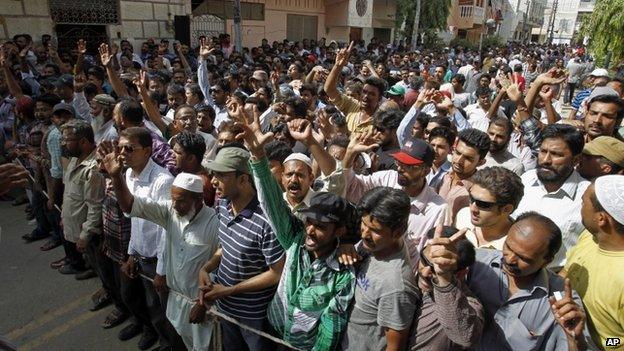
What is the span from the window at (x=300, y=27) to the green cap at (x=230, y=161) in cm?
1927

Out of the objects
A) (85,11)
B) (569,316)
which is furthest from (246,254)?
(85,11)

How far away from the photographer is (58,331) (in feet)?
12.9

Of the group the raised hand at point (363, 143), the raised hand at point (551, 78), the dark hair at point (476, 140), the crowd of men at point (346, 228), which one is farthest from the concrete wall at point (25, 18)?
the raised hand at point (551, 78)

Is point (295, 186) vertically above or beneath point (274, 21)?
beneath

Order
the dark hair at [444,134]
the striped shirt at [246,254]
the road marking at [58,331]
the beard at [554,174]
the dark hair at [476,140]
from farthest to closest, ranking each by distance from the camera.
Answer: the road marking at [58,331] < the dark hair at [444,134] < the dark hair at [476,140] < the beard at [554,174] < the striped shirt at [246,254]

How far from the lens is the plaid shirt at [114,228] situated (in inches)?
137

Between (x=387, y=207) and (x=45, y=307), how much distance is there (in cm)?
388

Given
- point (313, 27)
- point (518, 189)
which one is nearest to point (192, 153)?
point (518, 189)

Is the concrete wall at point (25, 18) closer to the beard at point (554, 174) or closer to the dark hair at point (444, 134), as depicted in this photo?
the dark hair at point (444, 134)

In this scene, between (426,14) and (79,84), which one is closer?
(79,84)

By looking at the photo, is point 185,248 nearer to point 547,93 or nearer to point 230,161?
point 230,161

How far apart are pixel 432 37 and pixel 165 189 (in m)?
27.2

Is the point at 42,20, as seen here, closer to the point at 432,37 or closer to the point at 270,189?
the point at 270,189

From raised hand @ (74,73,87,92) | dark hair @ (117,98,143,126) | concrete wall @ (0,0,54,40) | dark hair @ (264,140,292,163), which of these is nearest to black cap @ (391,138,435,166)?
dark hair @ (264,140,292,163)
